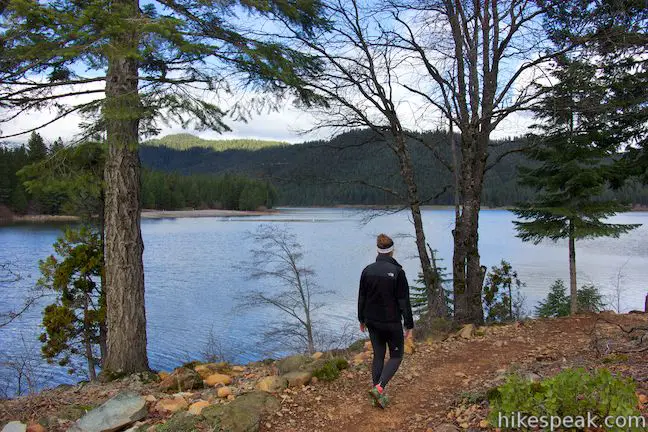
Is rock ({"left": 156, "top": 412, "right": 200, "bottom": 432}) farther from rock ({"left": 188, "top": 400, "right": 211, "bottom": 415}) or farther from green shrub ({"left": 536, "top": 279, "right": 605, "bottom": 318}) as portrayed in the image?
green shrub ({"left": 536, "top": 279, "right": 605, "bottom": 318})

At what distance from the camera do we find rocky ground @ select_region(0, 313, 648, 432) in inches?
162

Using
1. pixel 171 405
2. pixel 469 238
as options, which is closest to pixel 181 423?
pixel 171 405

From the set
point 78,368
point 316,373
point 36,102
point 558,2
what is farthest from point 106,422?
point 78,368

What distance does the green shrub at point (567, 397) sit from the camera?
280 centimetres

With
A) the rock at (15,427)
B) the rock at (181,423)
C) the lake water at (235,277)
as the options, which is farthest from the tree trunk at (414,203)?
the rock at (15,427)

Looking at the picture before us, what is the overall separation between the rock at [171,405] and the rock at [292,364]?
1422 mm

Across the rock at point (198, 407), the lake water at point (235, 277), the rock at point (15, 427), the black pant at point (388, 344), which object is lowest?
the lake water at point (235, 277)

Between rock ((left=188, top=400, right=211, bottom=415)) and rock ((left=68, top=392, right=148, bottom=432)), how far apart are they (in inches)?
16.8

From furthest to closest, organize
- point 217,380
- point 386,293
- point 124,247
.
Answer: point 124,247 < point 217,380 < point 386,293

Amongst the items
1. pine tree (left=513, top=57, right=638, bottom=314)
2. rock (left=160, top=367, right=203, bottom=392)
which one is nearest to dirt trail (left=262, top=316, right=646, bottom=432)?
rock (left=160, top=367, right=203, bottom=392)

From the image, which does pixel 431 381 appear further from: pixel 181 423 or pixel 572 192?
pixel 572 192

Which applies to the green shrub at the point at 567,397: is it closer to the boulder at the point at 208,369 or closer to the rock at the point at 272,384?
the rock at the point at 272,384

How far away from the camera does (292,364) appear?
5.88 meters

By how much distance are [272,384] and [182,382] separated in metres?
1.27
